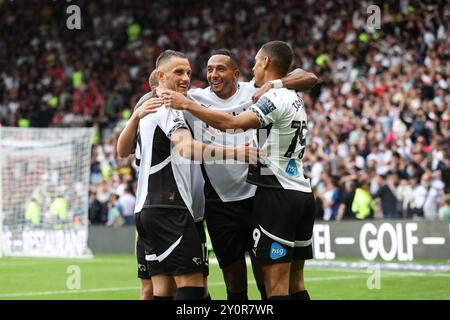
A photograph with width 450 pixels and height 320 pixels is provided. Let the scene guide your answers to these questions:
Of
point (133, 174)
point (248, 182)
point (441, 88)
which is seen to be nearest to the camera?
point (248, 182)

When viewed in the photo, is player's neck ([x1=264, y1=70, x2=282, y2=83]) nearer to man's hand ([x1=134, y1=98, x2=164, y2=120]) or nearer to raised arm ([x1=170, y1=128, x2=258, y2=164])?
raised arm ([x1=170, y1=128, x2=258, y2=164])

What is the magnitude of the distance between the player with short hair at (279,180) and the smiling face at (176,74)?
22.6 inches

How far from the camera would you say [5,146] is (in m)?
21.2

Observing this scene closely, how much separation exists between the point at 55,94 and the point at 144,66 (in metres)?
3.46

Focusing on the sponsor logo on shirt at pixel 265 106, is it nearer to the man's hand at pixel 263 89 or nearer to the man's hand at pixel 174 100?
the man's hand at pixel 263 89

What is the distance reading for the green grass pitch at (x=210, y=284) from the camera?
446 inches

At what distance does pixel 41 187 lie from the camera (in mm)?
21359

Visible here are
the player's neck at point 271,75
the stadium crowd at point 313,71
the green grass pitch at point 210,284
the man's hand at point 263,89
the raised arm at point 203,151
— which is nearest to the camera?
the raised arm at point 203,151

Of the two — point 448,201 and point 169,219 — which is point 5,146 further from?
point 169,219

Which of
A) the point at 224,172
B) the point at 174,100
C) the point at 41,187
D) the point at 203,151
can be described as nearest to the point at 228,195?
the point at 224,172

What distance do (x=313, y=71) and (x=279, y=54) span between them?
16256 mm

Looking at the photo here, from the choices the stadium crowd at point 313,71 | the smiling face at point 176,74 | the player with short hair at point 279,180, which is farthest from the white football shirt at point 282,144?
the stadium crowd at point 313,71
